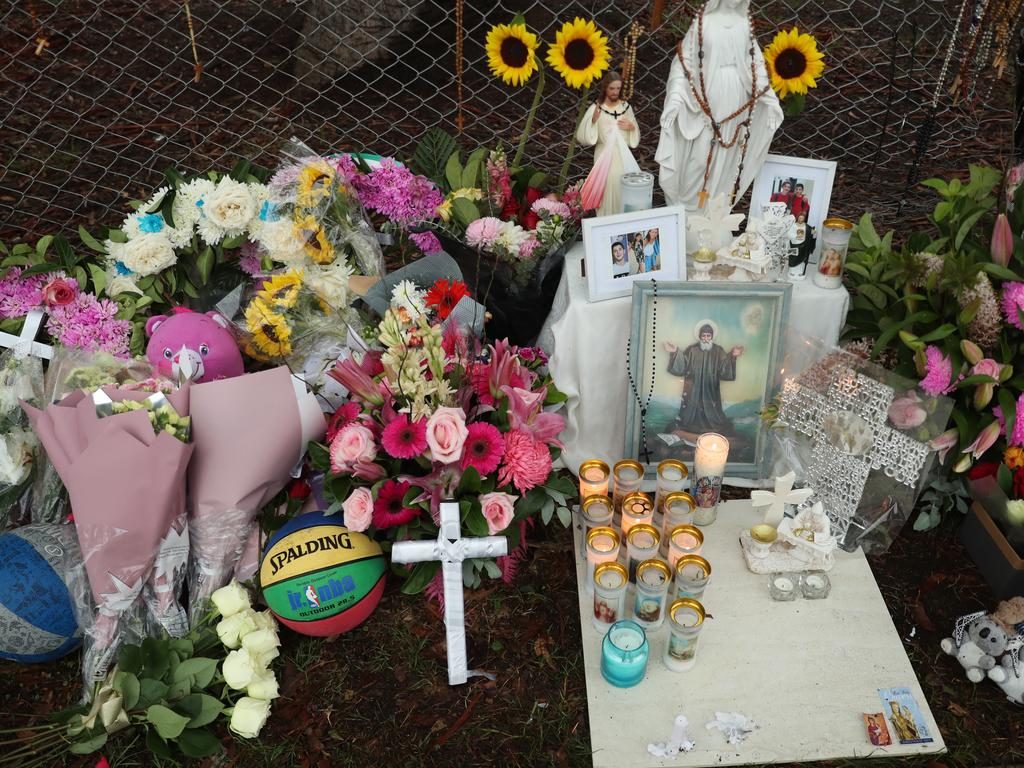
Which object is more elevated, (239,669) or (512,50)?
(512,50)

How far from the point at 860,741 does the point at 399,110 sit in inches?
200

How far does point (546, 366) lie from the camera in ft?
10.3

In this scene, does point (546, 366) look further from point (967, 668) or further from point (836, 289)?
point (967, 668)

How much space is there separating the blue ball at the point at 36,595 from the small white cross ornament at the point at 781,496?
2.20 meters

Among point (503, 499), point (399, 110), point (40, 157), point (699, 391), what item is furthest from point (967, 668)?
point (40, 157)

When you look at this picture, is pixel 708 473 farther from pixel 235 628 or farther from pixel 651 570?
pixel 235 628

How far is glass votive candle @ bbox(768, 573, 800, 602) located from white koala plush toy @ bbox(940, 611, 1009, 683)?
465 millimetres

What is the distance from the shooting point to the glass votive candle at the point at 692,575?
2.51 metres

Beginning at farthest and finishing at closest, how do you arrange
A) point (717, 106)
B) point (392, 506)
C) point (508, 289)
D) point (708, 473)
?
point (508, 289) → point (717, 106) → point (708, 473) → point (392, 506)

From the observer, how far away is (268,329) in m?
3.08

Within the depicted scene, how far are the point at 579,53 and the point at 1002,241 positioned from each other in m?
1.53

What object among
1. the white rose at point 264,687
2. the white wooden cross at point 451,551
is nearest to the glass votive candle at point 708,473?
the white wooden cross at point 451,551

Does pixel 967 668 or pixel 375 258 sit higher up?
pixel 375 258

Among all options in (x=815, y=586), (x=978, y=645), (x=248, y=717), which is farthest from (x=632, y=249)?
(x=248, y=717)
